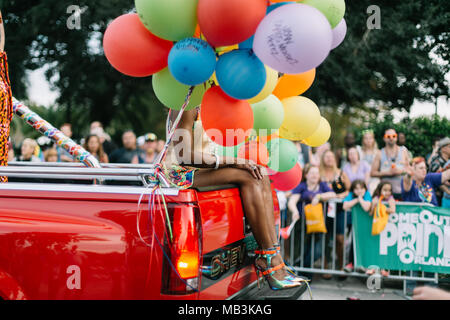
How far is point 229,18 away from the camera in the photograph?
113 inches

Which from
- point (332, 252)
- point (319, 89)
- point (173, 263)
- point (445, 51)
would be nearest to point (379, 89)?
point (319, 89)

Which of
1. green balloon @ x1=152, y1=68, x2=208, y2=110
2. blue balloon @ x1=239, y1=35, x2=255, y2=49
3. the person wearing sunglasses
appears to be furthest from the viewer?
the person wearing sunglasses

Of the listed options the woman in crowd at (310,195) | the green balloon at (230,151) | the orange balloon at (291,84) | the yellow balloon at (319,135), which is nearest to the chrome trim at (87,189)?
the green balloon at (230,151)

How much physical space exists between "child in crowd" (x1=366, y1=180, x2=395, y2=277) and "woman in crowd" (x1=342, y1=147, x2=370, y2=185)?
585mm

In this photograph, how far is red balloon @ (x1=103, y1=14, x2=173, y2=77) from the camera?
10.6 feet

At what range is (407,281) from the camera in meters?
6.63

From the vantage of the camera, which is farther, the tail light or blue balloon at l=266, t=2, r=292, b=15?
blue balloon at l=266, t=2, r=292, b=15

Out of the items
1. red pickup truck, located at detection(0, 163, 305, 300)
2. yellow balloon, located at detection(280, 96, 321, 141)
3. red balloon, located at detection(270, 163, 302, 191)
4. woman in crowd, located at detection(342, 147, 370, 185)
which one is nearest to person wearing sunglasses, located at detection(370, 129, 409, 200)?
woman in crowd, located at detection(342, 147, 370, 185)

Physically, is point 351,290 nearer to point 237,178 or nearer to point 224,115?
point 237,178

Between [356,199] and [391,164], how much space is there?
118 centimetres

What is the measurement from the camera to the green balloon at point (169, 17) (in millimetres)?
2973

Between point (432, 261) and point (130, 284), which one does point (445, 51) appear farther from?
point (130, 284)

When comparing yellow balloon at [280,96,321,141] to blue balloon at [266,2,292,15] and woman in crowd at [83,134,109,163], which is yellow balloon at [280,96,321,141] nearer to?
blue balloon at [266,2,292,15]

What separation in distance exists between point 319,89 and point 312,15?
1101 centimetres
